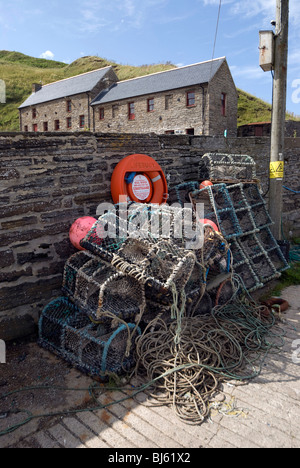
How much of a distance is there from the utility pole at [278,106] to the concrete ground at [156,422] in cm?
320

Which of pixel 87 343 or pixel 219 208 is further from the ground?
pixel 219 208

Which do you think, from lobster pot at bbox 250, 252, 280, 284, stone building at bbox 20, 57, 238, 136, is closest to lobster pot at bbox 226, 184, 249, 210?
lobster pot at bbox 250, 252, 280, 284

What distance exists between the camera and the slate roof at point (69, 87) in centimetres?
3062

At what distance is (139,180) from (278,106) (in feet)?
8.89

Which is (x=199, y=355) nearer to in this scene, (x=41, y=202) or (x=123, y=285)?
(x=123, y=285)

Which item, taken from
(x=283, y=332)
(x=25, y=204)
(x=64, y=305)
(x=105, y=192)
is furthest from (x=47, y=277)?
(x=283, y=332)

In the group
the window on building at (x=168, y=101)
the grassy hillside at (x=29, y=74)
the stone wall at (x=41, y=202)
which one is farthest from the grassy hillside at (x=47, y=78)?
the stone wall at (x=41, y=202)

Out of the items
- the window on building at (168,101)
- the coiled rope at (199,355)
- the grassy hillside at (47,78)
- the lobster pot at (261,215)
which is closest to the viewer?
the coiled rope at (199,355)

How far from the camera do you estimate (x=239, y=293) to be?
434 cm

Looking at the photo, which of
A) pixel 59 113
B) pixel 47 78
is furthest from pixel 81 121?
pixel 47 78

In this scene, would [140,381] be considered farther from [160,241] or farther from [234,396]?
[160,241]

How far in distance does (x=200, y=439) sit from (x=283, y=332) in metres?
1.91

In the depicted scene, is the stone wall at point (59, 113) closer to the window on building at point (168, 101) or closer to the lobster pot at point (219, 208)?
the window on building at point (168, 101)

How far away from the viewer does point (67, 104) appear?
3120 centimetres
